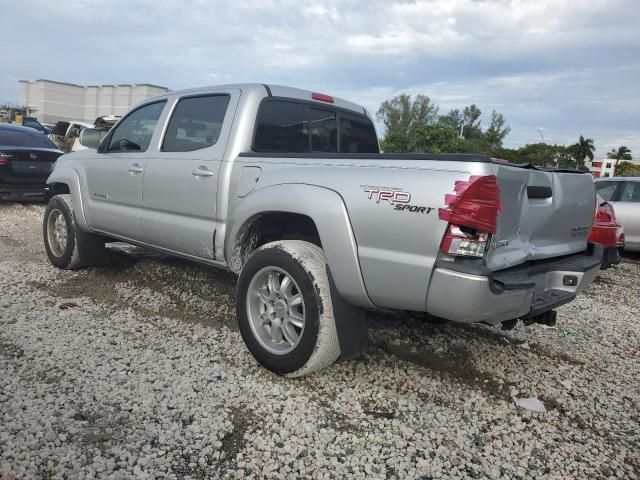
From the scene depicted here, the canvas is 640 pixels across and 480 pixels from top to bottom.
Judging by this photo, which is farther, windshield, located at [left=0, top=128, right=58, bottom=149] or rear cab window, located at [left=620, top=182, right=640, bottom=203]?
windshield, located at [left=0, top=128, right=58, bottom=149]

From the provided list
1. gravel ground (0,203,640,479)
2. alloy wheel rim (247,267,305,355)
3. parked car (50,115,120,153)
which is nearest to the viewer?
gravel ground (0,203,640,479)

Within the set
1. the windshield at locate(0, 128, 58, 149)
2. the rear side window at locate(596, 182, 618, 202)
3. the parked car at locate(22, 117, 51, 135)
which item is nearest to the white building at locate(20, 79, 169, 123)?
the parked car at locate(22, 117, 51, 135)

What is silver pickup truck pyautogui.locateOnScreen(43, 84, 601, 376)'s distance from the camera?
8.36ft

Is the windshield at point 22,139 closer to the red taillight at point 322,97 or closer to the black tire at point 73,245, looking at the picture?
the black tire at point 73,245

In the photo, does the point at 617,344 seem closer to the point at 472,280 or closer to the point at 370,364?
the point at 370,364

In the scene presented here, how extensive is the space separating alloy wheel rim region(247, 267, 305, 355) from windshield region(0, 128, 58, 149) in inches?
349

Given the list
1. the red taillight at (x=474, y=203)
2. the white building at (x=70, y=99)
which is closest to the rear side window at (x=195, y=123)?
the red taillight at (x=474, y=203)

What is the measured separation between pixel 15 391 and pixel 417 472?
7.46 ft

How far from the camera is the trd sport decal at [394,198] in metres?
2.59

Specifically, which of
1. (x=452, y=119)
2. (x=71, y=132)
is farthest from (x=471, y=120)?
(x=71, y=132)

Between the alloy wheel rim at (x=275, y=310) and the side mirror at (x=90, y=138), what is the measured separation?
10.1 feet

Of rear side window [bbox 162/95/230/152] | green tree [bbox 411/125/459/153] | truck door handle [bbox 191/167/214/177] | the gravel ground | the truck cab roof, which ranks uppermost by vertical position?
green tree [bbox 411/125/459/153]

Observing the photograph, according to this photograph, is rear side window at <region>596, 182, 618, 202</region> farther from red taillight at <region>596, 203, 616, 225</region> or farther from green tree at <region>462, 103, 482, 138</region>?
green tree at <region>462, 103, 482, 138</region>

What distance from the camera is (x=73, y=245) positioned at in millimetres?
5453
